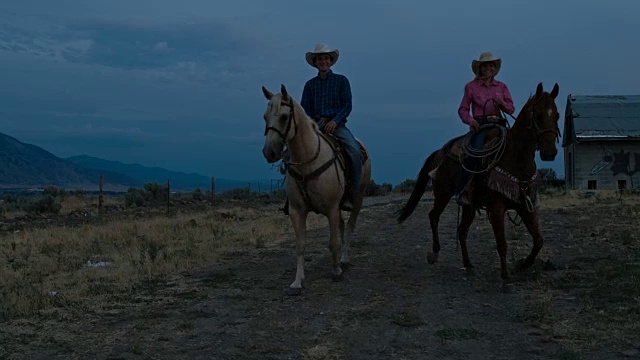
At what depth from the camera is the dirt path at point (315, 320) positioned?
5445 millimetres

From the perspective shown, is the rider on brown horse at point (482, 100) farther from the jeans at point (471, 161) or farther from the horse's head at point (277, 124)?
the horse's head at point (277, 124)

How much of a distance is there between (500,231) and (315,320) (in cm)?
261

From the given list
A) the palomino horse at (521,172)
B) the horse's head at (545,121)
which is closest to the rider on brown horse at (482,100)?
the palomino horse at (521,172)

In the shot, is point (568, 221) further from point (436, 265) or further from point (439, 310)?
point (439, 310)

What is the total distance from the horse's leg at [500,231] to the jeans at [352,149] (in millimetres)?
1871

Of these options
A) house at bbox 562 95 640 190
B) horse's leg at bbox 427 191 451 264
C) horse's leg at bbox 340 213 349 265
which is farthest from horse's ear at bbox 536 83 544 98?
house at bbox 562 95 640 190

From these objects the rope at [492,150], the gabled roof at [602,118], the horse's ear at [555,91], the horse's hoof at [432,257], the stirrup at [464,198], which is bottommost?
the horse's hoof at [432,257]

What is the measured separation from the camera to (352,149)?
8758mm

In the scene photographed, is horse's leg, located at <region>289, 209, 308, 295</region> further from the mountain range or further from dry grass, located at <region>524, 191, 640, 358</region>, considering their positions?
the mountain range

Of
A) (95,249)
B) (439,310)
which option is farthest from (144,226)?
(439,310)

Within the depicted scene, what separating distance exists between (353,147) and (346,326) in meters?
3.16

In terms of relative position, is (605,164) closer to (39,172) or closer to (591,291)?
(591,291)

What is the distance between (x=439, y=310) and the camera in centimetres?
677

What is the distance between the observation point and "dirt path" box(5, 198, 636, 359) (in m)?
5.45
